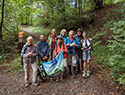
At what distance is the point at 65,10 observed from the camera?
9.90 m

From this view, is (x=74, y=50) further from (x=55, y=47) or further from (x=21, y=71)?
(x=21, y=71)

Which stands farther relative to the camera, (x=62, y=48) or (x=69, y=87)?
(x=62, y=48)

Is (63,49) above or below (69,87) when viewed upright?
above

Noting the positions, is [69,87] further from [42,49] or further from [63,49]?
[42,49]

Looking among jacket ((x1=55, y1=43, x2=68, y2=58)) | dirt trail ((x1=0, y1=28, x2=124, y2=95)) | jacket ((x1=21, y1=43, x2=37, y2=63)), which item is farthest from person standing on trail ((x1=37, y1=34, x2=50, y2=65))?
dirt trail ((x1=0, y1=28, x2=124, y2=95))

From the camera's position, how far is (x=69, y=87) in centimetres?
471

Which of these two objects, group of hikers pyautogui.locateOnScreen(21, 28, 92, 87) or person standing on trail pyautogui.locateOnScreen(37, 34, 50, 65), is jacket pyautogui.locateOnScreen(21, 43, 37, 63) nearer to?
group of hikers pyautogui.locateOnScreen(21, 28, 92, 87)

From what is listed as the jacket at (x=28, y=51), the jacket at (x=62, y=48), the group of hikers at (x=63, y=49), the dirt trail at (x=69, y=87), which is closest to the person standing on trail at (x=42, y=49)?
the group of hikers at (x=63, y=49)

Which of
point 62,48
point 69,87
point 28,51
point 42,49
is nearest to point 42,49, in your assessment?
point 42,49

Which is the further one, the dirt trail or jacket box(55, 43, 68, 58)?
jacket box(55, 43, 68, 58)

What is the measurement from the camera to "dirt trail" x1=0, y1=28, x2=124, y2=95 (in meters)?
4.29

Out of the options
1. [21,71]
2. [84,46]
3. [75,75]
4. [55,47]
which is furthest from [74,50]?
[21,71]

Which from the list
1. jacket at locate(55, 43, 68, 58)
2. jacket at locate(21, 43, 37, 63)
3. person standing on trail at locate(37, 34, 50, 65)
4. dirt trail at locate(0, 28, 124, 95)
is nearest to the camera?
dirt trail at locate(0, 28, 124, 95)

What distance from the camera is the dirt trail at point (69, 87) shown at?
4.29 metres
